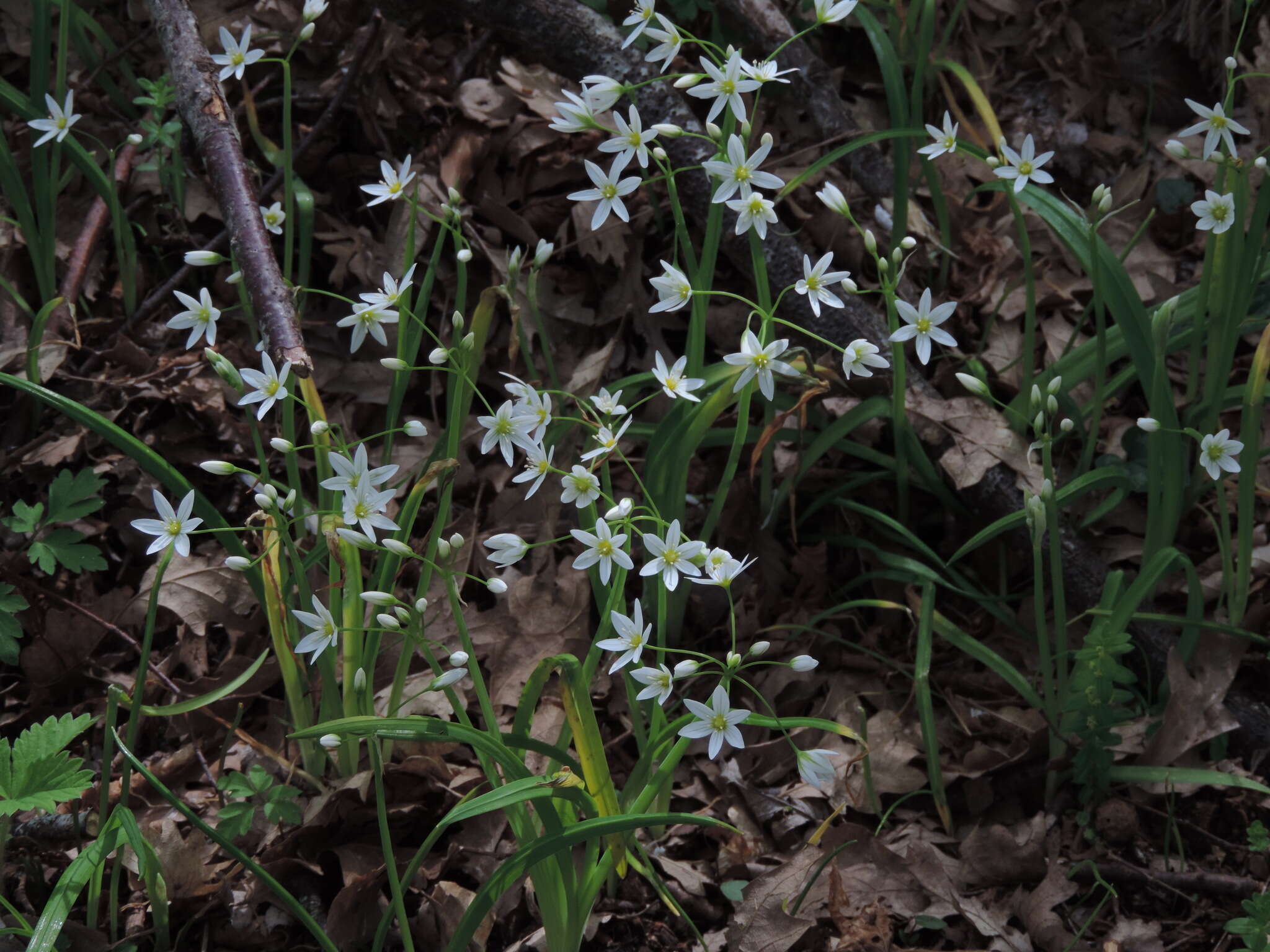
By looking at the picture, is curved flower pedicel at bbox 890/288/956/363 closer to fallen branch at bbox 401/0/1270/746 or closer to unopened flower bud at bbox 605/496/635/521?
fallen branch at bbox 401/0/1270/746

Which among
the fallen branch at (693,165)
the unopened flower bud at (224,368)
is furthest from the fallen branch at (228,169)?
the fallen branch at (693,165)

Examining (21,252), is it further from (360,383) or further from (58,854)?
(58,854)

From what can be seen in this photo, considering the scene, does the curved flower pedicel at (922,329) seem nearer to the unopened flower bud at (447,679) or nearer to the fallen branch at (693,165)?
the fallen branch at (693,165)

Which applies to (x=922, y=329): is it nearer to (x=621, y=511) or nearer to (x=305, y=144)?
(x=621, y=511)

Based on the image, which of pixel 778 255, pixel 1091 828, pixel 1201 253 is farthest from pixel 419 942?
pixel 1201 253

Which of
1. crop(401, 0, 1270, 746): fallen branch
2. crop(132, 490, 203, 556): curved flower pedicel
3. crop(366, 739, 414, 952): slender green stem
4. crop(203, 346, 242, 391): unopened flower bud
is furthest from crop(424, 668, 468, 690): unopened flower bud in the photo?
crop(401, 0, 1270, 746): fallen branch
